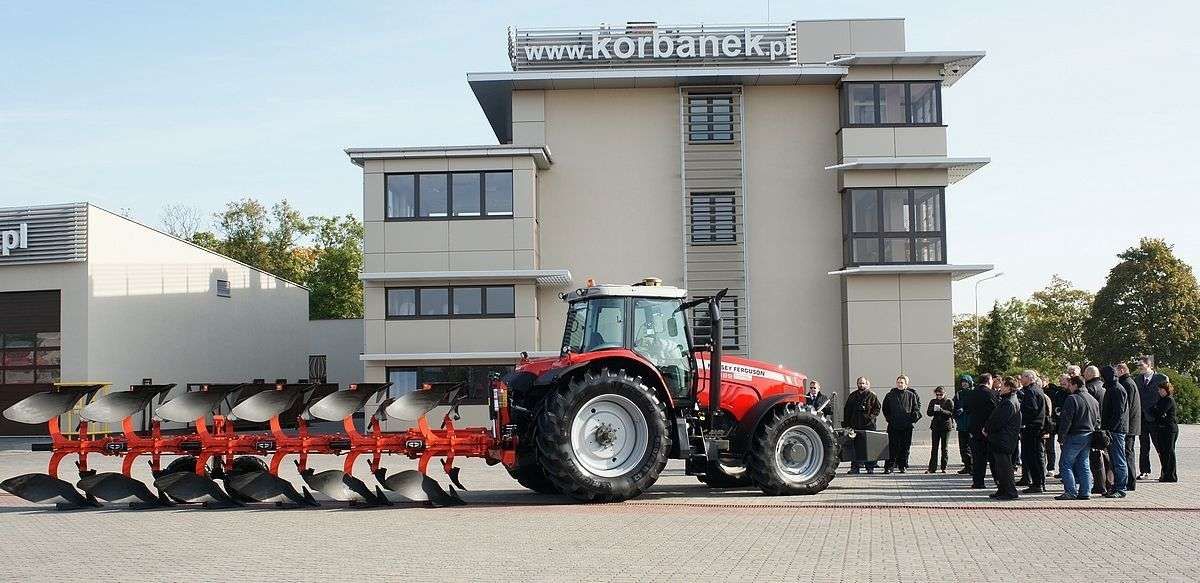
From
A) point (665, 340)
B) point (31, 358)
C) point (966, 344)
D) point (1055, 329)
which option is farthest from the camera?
point (966, 344)

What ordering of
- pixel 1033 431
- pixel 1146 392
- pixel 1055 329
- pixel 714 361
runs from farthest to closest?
pixel 1055 329 < pixel 1146 392 < pixel 1033 431 < pixel 714 361

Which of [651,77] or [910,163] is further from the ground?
[651,77]

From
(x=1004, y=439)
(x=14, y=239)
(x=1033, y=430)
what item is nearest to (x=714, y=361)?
(x=1004, y=439)

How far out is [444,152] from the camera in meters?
25.0

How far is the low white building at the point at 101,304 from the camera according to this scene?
26.7 m

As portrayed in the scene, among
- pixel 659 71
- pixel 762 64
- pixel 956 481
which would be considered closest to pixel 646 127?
pixel 659 71

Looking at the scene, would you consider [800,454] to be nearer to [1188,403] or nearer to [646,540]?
[646,540]

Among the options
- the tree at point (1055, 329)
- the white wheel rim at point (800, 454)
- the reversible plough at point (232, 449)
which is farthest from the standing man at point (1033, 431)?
the tree at point (1055, 329)

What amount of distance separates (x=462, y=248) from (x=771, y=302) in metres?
7.15

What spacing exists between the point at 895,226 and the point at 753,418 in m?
13.5

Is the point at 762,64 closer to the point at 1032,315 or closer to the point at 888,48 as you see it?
the point at 888,48

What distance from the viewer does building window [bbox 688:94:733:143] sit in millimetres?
26688

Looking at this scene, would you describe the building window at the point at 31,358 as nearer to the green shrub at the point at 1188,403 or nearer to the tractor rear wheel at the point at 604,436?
the tractor rear wheel at the point at 604,436

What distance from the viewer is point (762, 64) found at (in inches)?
1059
